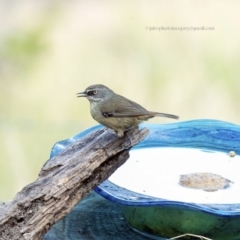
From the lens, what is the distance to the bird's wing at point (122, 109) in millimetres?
3330

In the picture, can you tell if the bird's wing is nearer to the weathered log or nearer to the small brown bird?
the small brown bird

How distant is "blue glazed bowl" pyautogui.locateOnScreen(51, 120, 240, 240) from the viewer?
2893 millimetres

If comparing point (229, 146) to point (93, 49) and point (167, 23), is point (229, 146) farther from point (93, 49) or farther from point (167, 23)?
point (93, 49)

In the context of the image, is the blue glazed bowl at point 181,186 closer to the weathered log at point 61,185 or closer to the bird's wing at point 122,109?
the weathered log at point 61,185

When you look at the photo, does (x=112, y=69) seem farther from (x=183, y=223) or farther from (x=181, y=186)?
(x=183, y=223)

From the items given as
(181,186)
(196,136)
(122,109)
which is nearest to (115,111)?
(122,109)

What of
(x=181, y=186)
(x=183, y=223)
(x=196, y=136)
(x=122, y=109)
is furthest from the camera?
(x=196, y=136)

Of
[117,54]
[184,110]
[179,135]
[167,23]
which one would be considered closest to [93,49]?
[117,54]

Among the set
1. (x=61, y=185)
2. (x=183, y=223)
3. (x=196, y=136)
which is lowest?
(x=183, y=223)

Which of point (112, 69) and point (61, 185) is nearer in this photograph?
point (61, 185)

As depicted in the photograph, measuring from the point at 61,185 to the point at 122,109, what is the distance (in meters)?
0.77

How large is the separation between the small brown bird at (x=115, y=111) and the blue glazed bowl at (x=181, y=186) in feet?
0.86

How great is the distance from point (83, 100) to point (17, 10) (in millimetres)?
1161

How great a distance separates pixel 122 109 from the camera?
11.1ft
